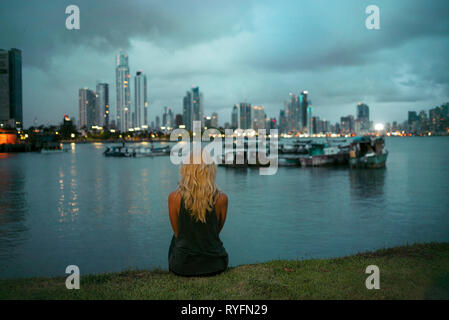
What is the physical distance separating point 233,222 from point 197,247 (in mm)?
16663

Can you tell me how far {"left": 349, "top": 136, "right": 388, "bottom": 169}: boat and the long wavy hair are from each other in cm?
5618

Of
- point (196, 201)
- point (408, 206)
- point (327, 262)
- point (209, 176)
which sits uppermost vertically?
point (209, 176)

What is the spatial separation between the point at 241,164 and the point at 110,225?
148ft

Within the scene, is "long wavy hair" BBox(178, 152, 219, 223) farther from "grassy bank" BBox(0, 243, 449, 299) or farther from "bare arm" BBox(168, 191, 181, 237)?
"grassy bank" BBox(0, 243, 449, 299)

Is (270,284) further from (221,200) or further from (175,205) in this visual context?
(175,205)

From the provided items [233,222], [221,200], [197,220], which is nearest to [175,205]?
[197,220]

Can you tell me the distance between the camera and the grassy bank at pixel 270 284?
666cm

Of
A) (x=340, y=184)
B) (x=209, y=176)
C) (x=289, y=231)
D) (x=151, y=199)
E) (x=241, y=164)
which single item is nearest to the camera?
(x=209, y=176)

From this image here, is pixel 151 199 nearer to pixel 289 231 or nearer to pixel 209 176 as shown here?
pixel 289 231

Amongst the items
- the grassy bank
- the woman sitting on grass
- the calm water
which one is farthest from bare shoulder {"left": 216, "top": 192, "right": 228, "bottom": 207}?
the calm water

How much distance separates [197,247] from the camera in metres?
6.95

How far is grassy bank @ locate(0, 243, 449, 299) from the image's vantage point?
6660 millimetres
